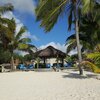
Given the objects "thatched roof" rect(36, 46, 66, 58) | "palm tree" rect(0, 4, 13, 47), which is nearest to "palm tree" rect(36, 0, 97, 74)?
"palm tree" rect(0, 4, 13, 47)

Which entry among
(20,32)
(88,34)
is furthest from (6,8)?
(88,34)

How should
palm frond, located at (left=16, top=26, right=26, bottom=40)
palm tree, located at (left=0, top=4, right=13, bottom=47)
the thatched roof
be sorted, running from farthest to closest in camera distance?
palm frond, located at (left=16, top=26, right=26, bottom=40), the thatched roof, palm tree, located at (left=0, top=4, right=13, bottom=47)

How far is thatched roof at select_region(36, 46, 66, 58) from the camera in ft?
101

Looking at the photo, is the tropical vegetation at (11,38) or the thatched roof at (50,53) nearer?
the tropical vegetation at (11,38)

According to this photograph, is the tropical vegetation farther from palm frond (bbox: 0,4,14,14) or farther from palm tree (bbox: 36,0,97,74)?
palm tree (bbox: 36,0,97,74)

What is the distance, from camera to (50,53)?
31078 mm

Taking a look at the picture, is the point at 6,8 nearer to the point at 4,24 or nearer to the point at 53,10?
the point at 4,24

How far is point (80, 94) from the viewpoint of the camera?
1061 centimetres

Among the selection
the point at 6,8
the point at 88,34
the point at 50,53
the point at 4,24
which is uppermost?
the point at 6,8

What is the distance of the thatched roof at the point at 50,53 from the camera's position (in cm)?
3088

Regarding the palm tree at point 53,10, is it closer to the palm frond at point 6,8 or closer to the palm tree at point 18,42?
the palm frond at point 6,8

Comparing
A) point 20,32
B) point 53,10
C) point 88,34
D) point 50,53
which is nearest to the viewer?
point 53,10

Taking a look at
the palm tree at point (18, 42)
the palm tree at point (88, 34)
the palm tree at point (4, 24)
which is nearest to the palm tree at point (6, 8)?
the palm tree at point (4, 24)

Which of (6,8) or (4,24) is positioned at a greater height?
(6,8)
